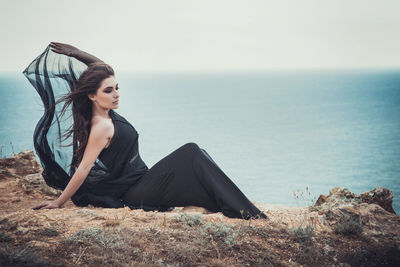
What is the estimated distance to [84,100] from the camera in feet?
14.6

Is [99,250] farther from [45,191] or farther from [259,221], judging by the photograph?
[45,191]

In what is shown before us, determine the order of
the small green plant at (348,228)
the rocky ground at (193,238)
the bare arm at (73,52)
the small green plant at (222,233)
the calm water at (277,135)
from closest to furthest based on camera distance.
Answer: the rocky ground at (193,238) → the small green plant at (222,233) → the small green plant at (348,228) → the bare arm at (73,52) → the calm water at (277,135)

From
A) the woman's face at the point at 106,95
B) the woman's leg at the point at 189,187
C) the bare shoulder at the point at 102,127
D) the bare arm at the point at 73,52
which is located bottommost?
the woman's leg at the point at 189,187

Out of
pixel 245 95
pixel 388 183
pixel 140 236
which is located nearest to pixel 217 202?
pixel 140 236

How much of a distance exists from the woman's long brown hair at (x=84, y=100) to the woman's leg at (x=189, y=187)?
34.3 inches

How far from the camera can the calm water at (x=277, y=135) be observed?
54469 millimetres

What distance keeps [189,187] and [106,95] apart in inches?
56.5

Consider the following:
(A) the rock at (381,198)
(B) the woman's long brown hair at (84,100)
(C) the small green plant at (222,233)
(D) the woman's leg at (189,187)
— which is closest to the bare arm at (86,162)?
(B) the woman's long brown hair at (84,100)

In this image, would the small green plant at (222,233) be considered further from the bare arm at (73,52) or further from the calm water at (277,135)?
the calm water at (277,135)

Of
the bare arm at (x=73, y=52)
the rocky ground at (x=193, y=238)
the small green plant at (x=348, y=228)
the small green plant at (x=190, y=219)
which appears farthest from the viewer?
the bare arm at (x=73, y=52)

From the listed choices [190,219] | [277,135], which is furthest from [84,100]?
[277,135]

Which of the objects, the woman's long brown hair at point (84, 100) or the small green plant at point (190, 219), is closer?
the small green plant at point (190, 219)

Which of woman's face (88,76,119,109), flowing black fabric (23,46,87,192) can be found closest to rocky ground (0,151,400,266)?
flowing black fabric (23,46,87,192)

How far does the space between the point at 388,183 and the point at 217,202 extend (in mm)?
51531
